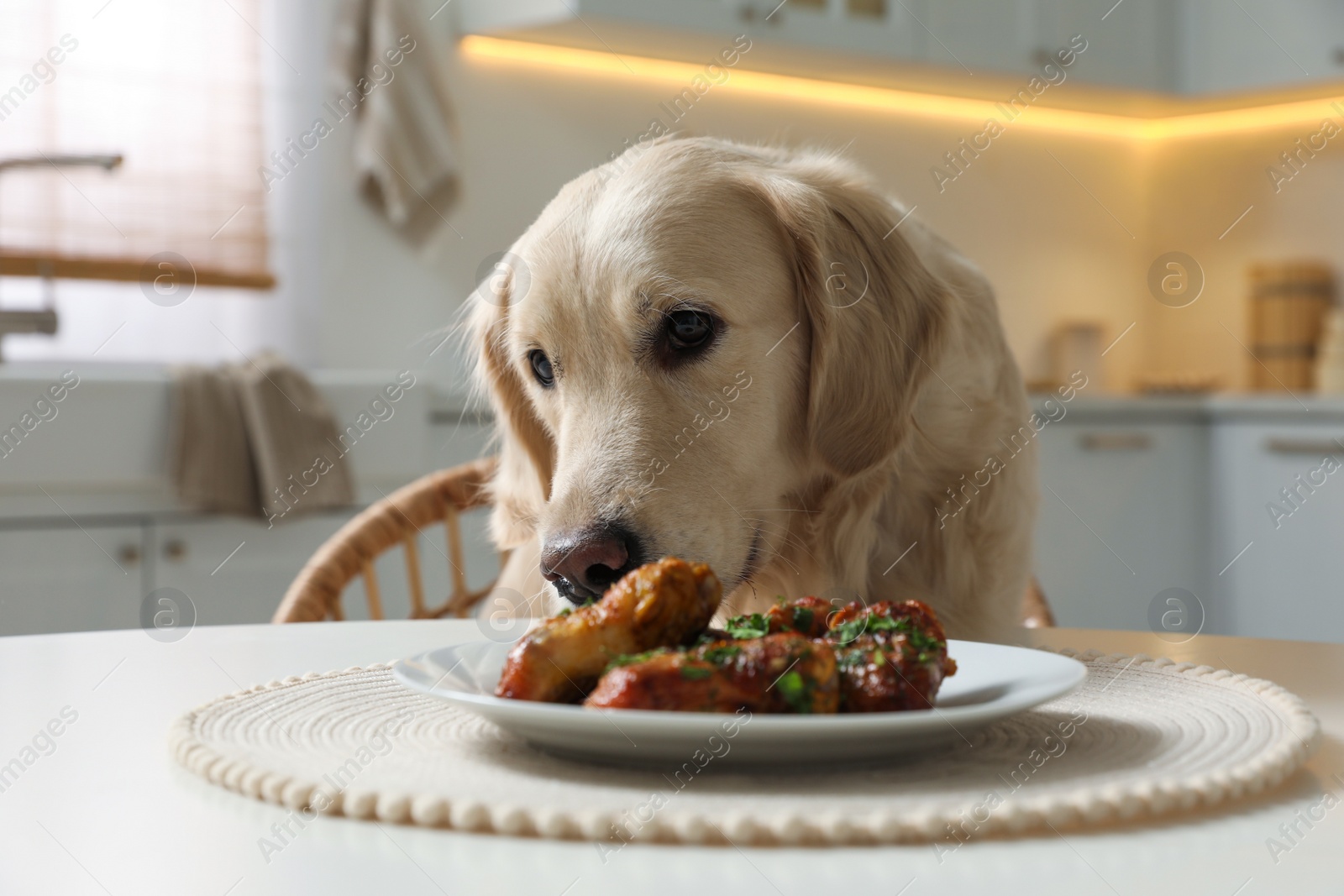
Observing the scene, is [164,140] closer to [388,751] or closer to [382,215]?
[382,215]

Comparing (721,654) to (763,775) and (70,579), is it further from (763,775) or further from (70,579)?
(70,579)

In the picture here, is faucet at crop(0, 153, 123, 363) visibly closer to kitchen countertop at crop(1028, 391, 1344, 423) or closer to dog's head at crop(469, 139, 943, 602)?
dog's head at crop(469, 139, 943, 602)

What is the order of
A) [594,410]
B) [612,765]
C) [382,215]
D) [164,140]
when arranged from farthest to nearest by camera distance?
1. [382,215]
2. [164,140]
3. [594,410]
4. [612,765]

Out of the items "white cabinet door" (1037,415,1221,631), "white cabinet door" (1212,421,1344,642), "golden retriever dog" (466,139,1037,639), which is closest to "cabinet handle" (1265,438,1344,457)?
"white cabinet door" (1212,421,1344,642)

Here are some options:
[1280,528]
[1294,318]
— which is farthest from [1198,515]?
[1294,318]

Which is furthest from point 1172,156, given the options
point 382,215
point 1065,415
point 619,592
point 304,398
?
point 619,592

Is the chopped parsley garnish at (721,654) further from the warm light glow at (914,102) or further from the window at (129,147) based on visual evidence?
the warm light glow at (914,102)
